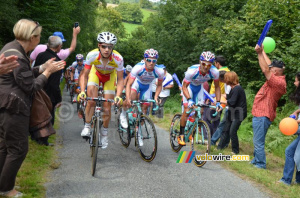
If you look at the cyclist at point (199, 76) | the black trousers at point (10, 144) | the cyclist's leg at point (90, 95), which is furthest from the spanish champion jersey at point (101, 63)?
the black trousers at point (10, 144)

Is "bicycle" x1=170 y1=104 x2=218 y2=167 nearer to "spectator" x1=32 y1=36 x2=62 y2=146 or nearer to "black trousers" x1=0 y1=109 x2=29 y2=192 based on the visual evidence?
"spectator" x1=32 y1=36 x2=62 y2=146

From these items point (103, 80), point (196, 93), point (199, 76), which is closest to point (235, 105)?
point (196, 93)

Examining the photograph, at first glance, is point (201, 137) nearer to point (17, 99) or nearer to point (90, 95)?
point (90, 95)

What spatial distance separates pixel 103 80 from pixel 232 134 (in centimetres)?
339

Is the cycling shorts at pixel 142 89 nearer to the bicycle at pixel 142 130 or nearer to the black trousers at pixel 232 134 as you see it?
the bicycle at pixel 142 130

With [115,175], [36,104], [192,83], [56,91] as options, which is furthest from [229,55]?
[36,104]

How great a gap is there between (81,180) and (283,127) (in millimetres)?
3619

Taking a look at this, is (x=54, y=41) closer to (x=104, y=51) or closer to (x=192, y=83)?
(x=104, y=51)

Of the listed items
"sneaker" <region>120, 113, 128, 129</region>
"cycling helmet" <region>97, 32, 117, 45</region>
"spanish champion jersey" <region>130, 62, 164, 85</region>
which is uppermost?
"cycling helmet" <region>97, 32, 117, 45</region>

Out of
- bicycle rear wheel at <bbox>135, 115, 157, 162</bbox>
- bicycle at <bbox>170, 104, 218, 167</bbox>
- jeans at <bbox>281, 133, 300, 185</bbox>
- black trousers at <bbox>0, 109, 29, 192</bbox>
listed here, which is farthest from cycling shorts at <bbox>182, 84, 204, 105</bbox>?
black trousers at <bbox>0, 109, 29, 192</bbox>

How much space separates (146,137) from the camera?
24.1 feet

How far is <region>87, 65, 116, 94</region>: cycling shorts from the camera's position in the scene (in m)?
7.52

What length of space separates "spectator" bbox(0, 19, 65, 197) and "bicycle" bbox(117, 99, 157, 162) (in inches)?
121

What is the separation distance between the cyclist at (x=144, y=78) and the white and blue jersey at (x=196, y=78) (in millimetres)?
700
